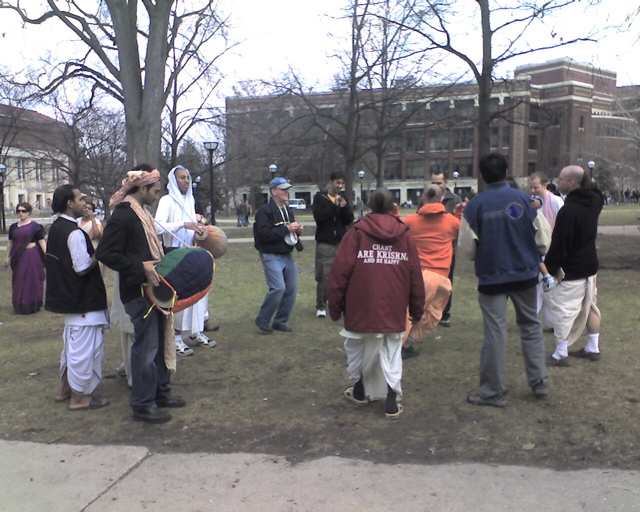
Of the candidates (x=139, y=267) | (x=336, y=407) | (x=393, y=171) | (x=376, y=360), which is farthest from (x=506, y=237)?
(x=393, y=171)

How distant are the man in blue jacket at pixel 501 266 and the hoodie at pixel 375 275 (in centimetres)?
58

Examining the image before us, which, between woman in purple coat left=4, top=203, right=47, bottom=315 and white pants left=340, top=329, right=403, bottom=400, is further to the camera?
woman in purple coat left=4, top=203, right=47, bottom=315

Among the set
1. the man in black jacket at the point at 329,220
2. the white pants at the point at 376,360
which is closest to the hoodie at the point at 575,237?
the white pants at the point at 376,360

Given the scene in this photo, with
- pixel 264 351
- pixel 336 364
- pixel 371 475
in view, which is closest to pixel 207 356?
pixel 264 351

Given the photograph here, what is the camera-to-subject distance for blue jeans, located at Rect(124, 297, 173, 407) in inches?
172

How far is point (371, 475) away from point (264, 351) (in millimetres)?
3145

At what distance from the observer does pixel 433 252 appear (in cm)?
602

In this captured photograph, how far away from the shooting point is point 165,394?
4840 mm

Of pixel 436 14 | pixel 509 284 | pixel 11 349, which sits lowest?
pixel 11 349

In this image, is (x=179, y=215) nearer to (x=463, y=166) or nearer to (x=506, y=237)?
(x=506, y=237)

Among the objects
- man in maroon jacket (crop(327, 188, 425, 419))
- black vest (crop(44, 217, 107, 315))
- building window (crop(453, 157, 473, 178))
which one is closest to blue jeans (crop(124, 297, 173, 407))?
black vest (crop(44, 217, 107, 315))

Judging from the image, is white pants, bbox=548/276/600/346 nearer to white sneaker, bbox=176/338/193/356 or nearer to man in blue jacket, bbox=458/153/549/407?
man in blue jacket, bbox=458/153/549/407

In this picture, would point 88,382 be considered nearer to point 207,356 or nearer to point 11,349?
point 207,356

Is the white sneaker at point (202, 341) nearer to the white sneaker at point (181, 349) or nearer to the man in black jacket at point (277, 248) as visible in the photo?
the white sneaker at point (181, 349)
